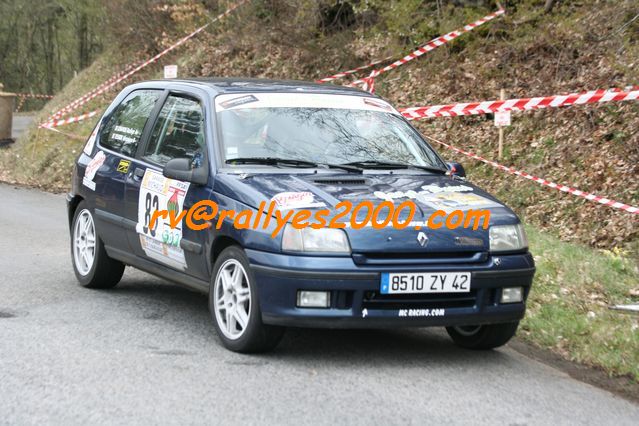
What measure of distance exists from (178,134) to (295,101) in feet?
2.94

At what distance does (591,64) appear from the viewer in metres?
16.0

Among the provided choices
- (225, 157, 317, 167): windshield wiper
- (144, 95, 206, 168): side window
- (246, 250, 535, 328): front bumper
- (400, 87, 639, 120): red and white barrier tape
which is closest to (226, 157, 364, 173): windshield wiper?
(225, 157, 317, 167): windshield wiper

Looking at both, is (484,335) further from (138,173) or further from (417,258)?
(138,173)

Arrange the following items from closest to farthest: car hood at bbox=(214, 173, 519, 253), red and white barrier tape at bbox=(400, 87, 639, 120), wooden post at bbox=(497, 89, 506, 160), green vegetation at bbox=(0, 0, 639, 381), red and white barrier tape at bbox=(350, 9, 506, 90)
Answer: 1. car hood at bbox=(214, 173, 519, 253)
2. green vegetation at bbox=(0, 0, 639, 381)
3. red and white barrier tape at bbox=(400, 87, 639, 120)
4. wooden post at bbox=(497, 89, 506, 160)
5. red and white barrier tape at bbox=(350, 9, 506, 90)

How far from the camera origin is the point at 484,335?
23.2 feet

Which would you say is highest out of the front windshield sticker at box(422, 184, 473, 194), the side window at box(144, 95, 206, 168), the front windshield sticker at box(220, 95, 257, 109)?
the front windshield sticker at box(220, 95, 257, 109)

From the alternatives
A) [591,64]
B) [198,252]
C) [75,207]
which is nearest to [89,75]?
[591,64]

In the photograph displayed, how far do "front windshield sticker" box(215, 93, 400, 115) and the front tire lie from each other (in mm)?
1306

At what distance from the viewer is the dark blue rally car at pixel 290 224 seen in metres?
6.30

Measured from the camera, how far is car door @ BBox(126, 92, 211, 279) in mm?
7285

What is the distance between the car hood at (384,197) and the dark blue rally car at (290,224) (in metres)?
0.01

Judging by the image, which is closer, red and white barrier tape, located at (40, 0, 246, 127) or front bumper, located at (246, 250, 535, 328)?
front bumper, located at (246, 250, 535, 328)

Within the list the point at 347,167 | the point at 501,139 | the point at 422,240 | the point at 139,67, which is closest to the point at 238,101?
the point at 347,167

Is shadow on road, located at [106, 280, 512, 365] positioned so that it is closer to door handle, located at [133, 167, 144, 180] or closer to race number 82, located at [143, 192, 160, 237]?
race number 82, located at [143, 192, 160, 237]
